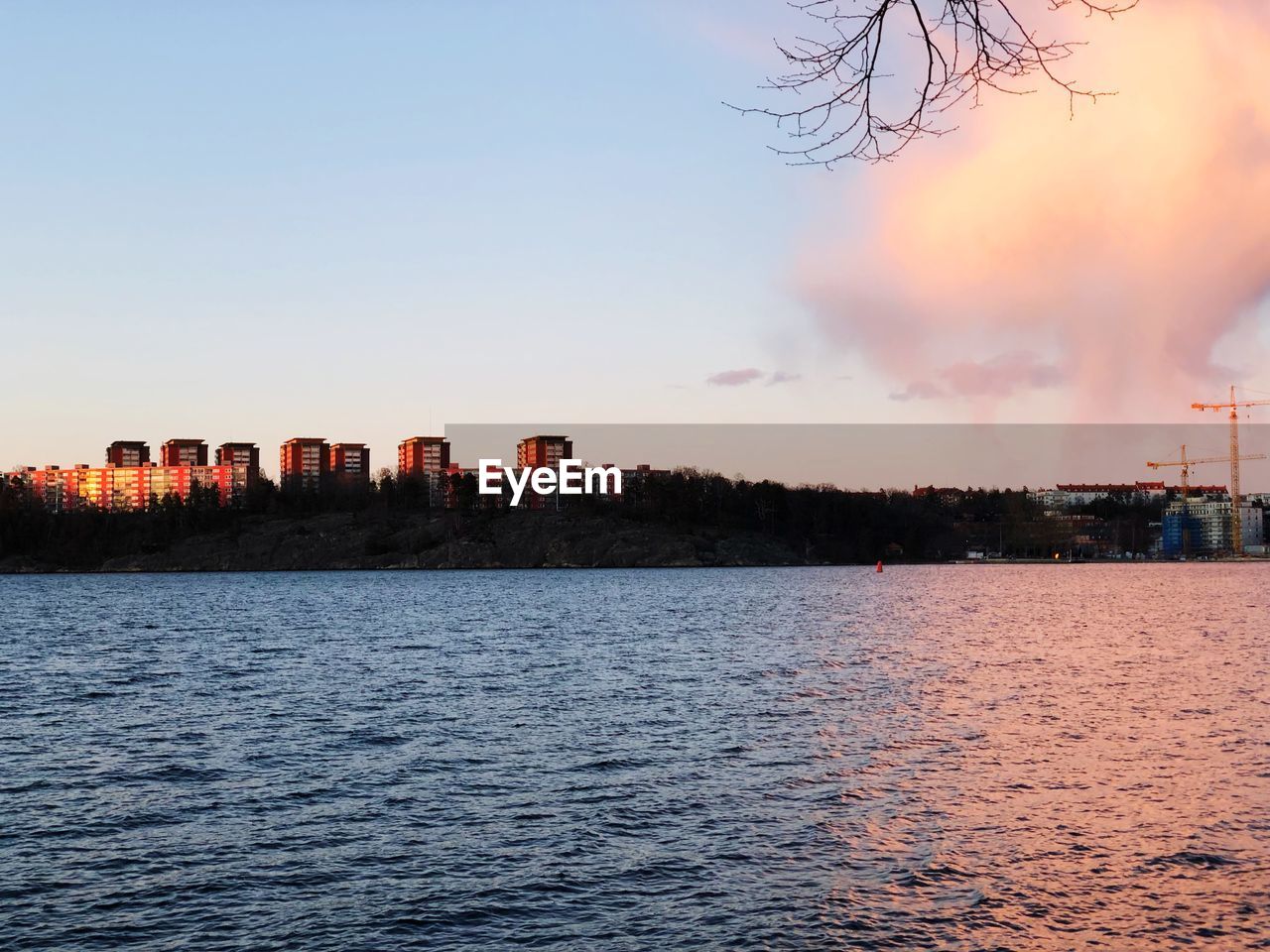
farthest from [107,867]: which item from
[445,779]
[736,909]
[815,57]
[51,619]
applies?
[51,619]

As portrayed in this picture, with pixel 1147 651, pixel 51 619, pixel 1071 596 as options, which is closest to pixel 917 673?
pixel 1147 651

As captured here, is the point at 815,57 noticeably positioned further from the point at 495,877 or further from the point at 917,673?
the point at 917,673

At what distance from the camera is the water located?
706 inches

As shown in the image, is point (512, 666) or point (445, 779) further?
point (512, 666)

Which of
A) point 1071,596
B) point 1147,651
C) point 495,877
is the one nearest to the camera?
point 495,877

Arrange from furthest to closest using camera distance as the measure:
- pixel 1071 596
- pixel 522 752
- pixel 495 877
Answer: pixel 1071 596 < pixel 522 752 < pixel 495 877

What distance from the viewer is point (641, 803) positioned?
83.3 feet

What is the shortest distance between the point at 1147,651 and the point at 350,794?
51201mm

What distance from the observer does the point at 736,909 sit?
18.2m

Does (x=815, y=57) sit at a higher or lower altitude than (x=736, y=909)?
higher

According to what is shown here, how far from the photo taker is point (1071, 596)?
147875 mm

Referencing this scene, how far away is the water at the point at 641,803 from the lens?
1792 centimetres

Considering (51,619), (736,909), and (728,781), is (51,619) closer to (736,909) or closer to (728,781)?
(728,781)

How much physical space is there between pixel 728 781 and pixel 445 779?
709cm
